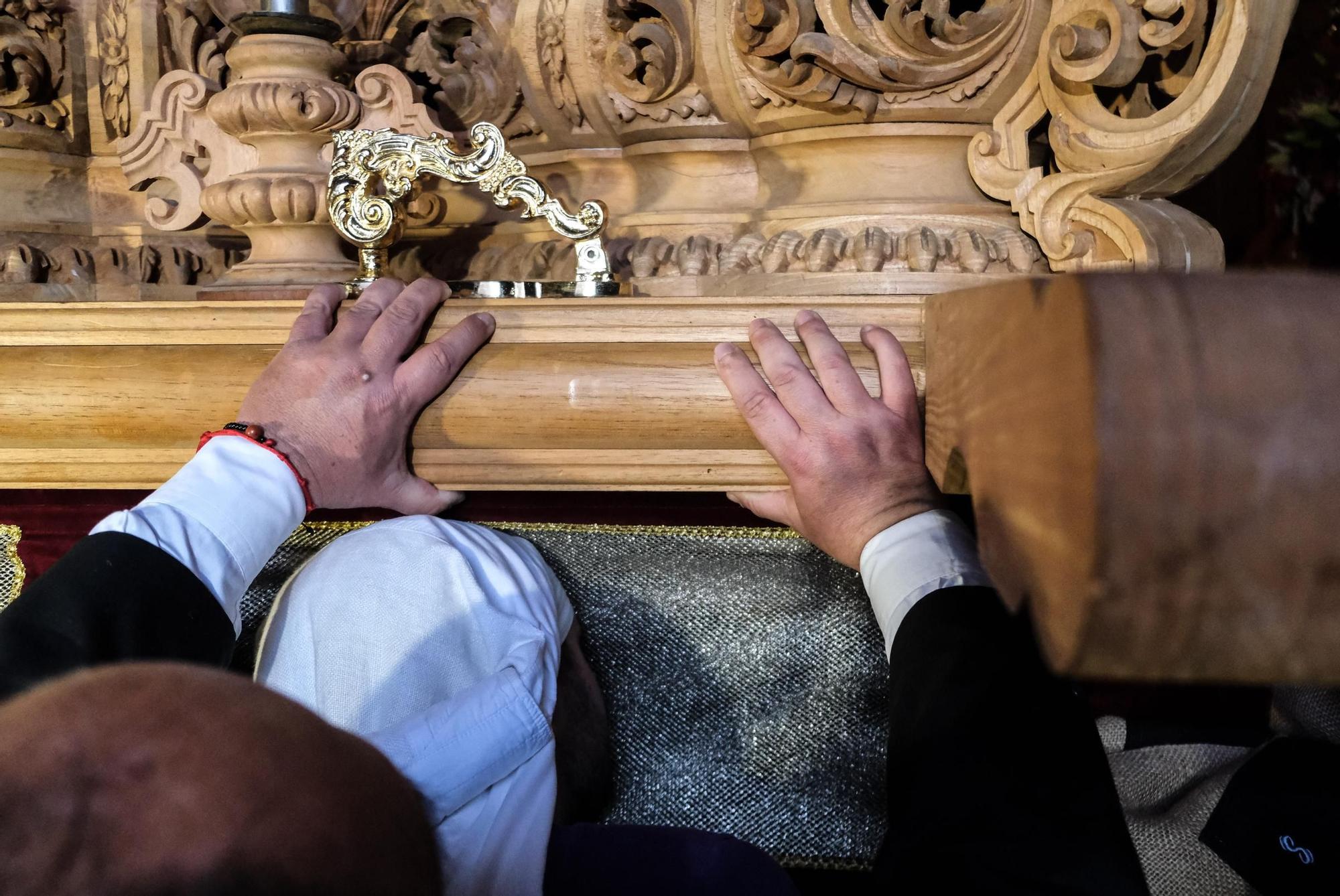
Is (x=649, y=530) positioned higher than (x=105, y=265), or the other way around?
(x=105, y=265)

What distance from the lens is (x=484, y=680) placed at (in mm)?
574

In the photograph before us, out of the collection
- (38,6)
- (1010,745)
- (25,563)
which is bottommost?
(25,563)

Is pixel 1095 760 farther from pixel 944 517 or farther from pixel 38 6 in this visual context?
pixel 38 6

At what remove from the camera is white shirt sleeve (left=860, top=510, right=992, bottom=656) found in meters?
0.58

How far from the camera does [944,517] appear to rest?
600 mm

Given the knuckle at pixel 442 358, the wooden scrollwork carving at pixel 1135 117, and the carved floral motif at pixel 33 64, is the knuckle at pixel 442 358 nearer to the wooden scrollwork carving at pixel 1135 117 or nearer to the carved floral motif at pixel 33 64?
the wooden scrollwork carving at pixel 1135 117

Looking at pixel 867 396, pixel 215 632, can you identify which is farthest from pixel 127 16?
pixel 867 396

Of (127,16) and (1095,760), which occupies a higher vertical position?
(127,16)

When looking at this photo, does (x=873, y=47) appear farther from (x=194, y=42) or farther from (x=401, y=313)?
(x=194, y=42)

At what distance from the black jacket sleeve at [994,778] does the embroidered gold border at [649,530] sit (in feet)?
0.62

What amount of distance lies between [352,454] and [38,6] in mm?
664

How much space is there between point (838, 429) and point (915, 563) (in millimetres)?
88

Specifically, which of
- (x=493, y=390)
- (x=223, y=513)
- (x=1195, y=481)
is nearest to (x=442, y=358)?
(x=493, y=390)

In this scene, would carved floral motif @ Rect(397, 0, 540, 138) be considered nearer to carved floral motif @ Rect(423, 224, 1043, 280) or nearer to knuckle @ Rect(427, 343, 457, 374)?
carved floral motif @ Rect(423, 224, 1043, 280)
